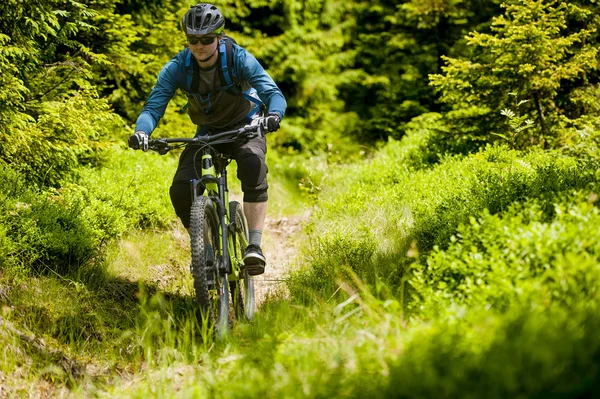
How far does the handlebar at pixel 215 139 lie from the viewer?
176 inches

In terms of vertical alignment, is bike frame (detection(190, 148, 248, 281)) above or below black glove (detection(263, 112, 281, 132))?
below

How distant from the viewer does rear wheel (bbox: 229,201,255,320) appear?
16.3 feet

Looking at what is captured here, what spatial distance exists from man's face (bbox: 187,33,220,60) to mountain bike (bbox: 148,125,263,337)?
0.71m

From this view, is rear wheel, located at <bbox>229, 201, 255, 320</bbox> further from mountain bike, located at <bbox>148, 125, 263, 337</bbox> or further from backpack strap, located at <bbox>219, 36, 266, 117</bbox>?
backpack strap, located at <bbox>219, 36, 266, 117</bbox>

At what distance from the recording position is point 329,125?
13734 millimetres

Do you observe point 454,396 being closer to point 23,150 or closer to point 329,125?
point 23,150

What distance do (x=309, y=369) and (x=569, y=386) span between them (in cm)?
116

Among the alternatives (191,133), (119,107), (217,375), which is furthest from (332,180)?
(217,375)

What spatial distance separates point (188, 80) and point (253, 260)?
1.61 metres

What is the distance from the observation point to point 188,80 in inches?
194

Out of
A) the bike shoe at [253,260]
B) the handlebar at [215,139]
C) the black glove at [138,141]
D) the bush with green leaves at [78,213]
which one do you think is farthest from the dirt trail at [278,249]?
the black glove at [138,141]

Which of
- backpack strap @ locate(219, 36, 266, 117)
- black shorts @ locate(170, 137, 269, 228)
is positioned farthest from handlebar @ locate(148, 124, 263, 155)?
backpack strap @ locate(219, 36, 266, 117)

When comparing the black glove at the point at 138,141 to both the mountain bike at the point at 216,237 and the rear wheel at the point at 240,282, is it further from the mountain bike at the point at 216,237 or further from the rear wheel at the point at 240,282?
the rear wheel at the point at 240,282

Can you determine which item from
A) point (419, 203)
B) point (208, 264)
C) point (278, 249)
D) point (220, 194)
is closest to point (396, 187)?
point (419, 203)
